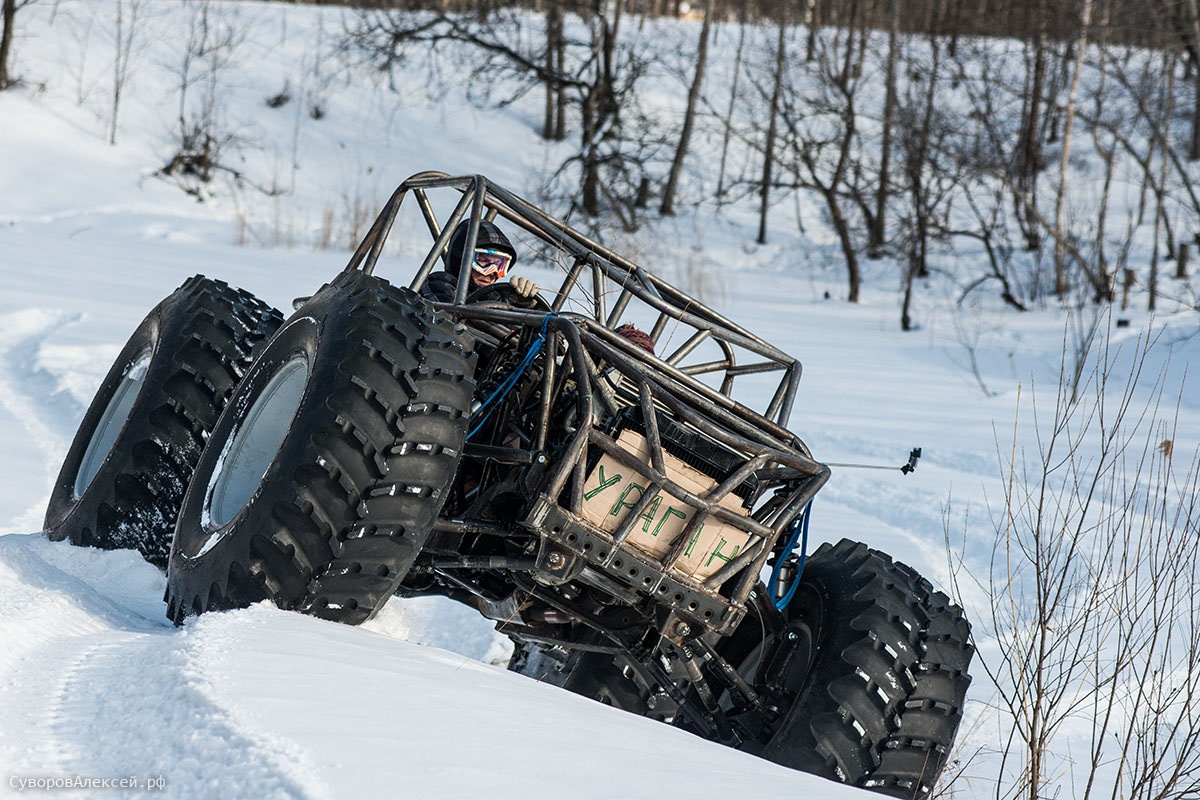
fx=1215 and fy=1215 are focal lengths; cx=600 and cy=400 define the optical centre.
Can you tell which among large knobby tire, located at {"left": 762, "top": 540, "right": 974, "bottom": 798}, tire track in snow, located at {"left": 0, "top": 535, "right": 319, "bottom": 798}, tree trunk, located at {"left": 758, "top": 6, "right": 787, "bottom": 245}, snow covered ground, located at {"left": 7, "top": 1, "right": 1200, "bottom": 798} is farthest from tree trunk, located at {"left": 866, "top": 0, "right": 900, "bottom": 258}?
tire track in snow, located at {"left": 0, "top": 535, "right": 319, "bottom": 798}

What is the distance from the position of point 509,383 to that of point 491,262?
57.5 inches

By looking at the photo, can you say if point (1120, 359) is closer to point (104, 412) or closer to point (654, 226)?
point (104, 412)

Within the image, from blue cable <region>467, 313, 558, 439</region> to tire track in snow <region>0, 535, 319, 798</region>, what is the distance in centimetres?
108

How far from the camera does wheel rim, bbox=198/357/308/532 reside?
369cm

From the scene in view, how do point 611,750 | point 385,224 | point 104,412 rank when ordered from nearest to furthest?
1. point 611,750
2. point 385,224
3. point 104,412

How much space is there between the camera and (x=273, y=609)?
3.08 m

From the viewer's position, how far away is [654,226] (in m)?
20.4

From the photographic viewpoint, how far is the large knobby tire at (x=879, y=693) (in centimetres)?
341

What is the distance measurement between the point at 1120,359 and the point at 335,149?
52.2 ft

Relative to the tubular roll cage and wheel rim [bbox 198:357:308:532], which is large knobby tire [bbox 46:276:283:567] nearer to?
wheel rim [bbox 198:357:308:532]

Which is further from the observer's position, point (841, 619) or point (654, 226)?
point (654, 226)

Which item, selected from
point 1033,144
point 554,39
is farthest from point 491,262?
point 1033,144

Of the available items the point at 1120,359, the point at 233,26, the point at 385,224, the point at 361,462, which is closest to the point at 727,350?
the point at 385,224

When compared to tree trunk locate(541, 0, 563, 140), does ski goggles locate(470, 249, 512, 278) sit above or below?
below
